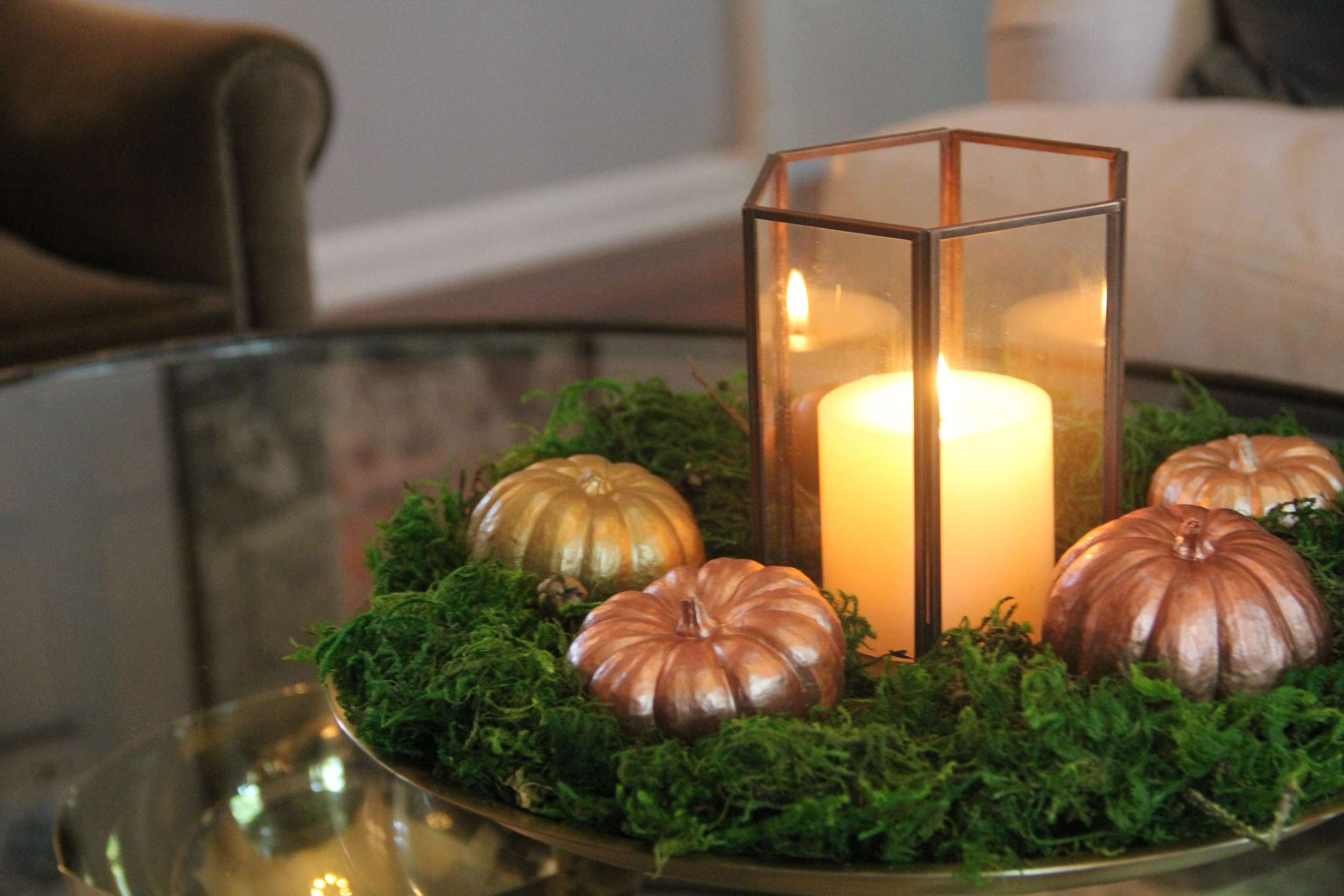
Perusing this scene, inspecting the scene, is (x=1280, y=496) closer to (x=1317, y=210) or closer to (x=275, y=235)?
(x=1317, y=210)

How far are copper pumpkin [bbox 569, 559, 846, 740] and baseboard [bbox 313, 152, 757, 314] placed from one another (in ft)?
8.37

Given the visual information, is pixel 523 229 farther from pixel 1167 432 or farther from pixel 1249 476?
pixel 1249 476

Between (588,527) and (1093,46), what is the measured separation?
1178 millimetres

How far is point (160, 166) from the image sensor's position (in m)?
1.61

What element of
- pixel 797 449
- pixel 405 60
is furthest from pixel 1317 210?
pixel 405 60

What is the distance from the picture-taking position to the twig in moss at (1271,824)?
0.43 meters

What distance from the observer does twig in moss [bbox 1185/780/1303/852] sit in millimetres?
431

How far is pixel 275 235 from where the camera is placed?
5.38ft

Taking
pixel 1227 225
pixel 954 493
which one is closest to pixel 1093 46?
pixel 1227 225

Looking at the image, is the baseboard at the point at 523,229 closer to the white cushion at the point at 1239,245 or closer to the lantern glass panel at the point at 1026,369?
the white cushion at the point at 1239,245

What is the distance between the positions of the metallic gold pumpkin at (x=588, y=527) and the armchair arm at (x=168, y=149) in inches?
43.1

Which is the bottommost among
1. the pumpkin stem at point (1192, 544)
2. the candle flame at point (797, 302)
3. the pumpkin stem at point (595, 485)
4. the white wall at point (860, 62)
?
the pumpkin stem at point (1192, 544)

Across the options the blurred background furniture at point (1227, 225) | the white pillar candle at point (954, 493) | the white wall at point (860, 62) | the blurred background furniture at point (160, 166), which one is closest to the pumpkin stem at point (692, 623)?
the white pillar candle at point (954, 493)

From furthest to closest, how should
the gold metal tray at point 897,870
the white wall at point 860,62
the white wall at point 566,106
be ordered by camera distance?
the white wall at point 860,62, the white wall at point 566,106, the gold metal tray at point 897,870
